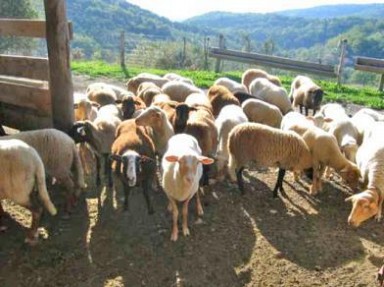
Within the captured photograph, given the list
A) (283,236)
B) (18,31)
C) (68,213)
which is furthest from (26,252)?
(18,31)

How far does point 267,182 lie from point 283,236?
1.83m

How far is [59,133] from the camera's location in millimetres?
6074

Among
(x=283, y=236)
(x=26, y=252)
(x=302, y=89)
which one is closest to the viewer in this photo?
(x=26, y=252)

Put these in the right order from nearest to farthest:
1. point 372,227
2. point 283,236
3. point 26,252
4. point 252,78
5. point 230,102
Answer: point 26,252 → point 283,236 → point 372,227 → point 230,102 → point 252,78

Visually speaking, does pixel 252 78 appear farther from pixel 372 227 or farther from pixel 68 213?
pixel 68 213

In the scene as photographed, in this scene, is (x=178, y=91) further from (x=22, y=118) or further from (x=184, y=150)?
(x=184, y=150)

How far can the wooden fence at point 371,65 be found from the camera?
1564cm

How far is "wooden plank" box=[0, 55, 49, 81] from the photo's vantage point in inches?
275

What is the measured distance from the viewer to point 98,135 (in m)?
6.95

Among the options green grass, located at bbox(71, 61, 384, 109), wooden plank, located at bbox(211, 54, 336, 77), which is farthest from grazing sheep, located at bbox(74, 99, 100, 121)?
wooden plank, located at bbox(211, 54, 336, 77)

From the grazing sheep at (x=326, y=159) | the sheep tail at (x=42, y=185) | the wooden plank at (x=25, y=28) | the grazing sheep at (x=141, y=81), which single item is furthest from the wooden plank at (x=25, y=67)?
the grazing sheep at (x=326, y=159)

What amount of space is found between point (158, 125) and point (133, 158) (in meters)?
1.52

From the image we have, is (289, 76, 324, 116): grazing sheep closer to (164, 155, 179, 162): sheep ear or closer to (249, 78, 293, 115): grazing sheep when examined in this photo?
(249, 78, 293, 115): grazing sheep

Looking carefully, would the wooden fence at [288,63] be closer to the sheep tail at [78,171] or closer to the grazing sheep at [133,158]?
the grazing sheep at [133,158]
